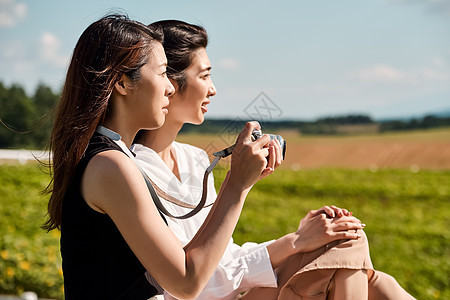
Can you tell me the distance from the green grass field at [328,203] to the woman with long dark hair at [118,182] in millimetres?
2613

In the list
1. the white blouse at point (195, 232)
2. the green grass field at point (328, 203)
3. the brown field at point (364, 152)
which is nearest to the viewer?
the white blouse at point (195, 232)

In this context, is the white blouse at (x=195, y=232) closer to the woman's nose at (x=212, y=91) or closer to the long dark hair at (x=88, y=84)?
the woman's nose at (x=212, y=91)

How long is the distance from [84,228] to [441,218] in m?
6.99

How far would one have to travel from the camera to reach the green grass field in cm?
478

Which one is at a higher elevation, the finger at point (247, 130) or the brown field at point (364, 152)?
the finger at point (247, 130)

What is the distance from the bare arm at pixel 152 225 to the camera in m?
1.57

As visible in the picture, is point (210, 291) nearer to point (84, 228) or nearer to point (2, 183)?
point (84, 228)

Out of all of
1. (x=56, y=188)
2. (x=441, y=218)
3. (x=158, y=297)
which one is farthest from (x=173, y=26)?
(x=441, y=218)

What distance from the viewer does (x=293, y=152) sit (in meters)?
16.8

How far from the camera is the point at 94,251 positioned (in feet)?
5.44

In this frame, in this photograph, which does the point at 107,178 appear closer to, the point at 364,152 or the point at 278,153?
the point at 278,153

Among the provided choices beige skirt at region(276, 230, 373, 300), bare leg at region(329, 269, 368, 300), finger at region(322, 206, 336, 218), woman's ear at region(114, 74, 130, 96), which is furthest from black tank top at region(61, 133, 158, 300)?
finger at region(322, 206, 336, 218)

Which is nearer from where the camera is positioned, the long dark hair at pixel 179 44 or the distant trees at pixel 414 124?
the long dark hair at pixel 179 44

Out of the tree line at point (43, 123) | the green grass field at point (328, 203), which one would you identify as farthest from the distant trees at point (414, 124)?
the green grass field at point (328, 203)
